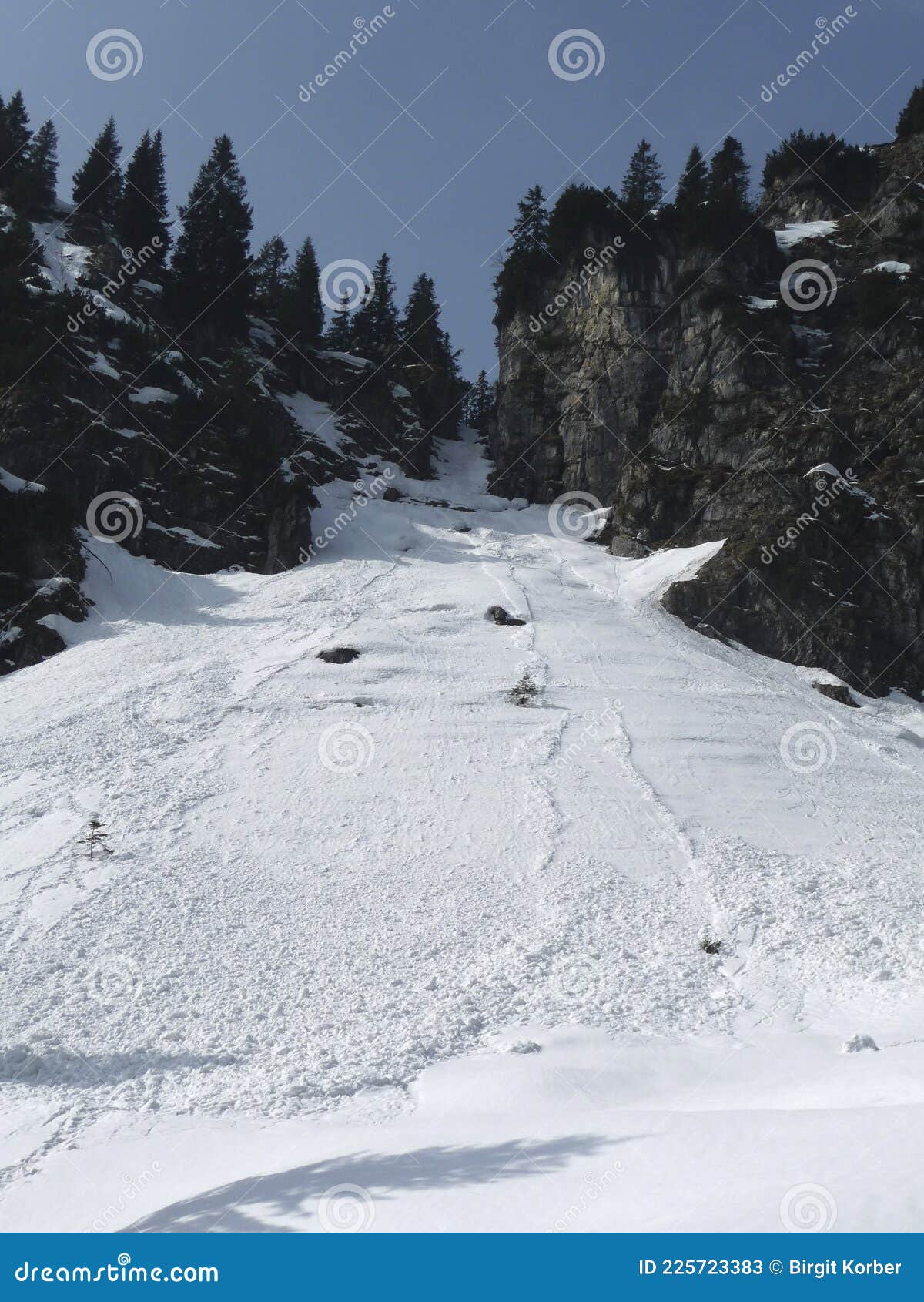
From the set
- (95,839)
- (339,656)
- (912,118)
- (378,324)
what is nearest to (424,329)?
(378,324)

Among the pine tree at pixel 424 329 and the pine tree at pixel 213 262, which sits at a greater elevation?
the pine tree at pixel 424 329

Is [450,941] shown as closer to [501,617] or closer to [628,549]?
[501,617]

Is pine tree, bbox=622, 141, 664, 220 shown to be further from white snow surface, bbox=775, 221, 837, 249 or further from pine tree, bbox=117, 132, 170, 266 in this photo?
pine tree, bbox=117, 132, 170, 266

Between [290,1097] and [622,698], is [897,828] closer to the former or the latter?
[622,698]

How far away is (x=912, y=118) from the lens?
57.8m

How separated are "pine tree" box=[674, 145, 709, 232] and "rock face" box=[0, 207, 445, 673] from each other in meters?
25.4

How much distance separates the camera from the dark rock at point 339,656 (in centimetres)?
2394

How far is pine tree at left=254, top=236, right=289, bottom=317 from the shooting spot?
6278cm

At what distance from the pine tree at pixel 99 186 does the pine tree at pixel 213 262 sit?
474 cm

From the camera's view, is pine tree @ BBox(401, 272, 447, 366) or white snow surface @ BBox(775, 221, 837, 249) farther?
pine tree @ BBox(401, 272, 447, 366)

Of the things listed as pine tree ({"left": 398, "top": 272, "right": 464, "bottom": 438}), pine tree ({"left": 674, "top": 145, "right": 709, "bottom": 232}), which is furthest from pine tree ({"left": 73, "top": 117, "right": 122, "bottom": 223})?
pine tree ({"left": 674, "top": 145, "right": 709, "bottom": 232})

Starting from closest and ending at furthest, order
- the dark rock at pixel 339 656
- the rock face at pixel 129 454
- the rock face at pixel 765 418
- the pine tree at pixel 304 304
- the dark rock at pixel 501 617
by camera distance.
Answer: the dark rock at pixel 339 656 < the dark rock at pixel 501 617 < the rock face at pixel 129 454 < the rock face at pixel 765 418 < the pine tree at pixel 304 304

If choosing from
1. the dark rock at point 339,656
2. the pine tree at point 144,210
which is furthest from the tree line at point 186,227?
the dark rock at point 339,656

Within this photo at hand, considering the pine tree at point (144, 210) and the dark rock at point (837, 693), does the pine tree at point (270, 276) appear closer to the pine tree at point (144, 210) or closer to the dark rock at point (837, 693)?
the pine tree at point (144, 210)
